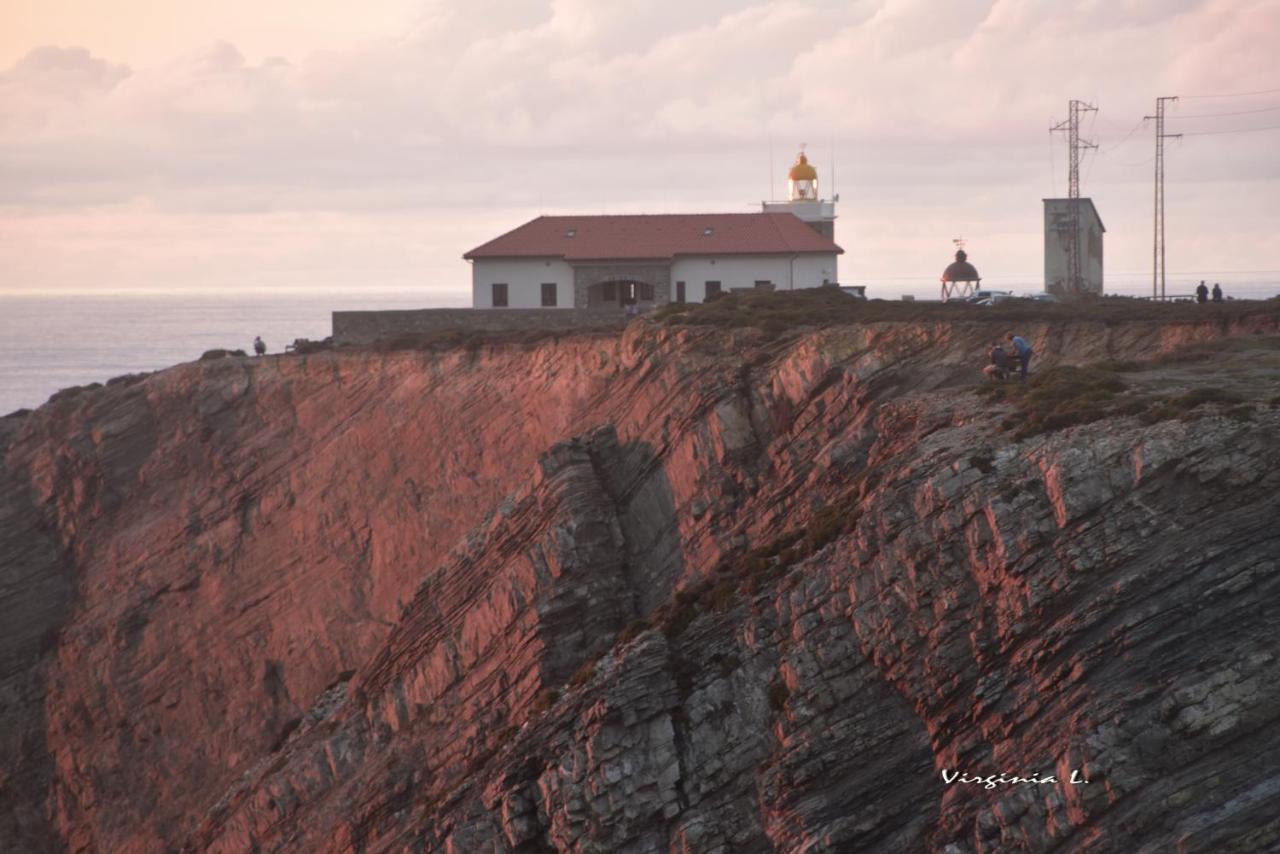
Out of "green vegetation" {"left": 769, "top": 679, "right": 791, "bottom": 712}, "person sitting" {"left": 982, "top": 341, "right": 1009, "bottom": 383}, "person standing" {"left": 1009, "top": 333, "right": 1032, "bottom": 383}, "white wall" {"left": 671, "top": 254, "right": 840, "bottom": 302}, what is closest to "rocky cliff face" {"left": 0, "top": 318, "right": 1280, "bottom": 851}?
"green vegetation" {"left": 769, "top": 679, "right": 791, "bottom": 712}

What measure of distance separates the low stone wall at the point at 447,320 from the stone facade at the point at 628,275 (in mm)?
4771

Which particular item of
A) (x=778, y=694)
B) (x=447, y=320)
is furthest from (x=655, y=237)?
(x=778, y=694)

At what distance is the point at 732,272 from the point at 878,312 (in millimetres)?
17656

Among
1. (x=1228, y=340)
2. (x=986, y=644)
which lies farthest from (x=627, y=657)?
(x=1228, y=340)

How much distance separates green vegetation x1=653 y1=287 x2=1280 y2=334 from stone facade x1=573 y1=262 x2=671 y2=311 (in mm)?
11196

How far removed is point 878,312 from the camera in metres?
40.1

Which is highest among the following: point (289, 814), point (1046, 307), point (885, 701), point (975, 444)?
point (1046, 307)

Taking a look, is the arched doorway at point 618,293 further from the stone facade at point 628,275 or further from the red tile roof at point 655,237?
the red tile roof at point 655,237

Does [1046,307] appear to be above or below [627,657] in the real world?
Result: above

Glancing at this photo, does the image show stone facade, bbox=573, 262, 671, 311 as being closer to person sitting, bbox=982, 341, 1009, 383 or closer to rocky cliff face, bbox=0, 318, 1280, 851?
rocky cliff face, bbox=0, 318, 1280, 851

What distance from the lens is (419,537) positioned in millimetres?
44062

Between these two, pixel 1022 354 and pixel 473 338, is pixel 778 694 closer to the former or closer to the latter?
pixel 1022 354

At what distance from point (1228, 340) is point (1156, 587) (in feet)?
43.0

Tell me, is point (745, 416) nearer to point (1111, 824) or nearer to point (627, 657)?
point (627, 657)
